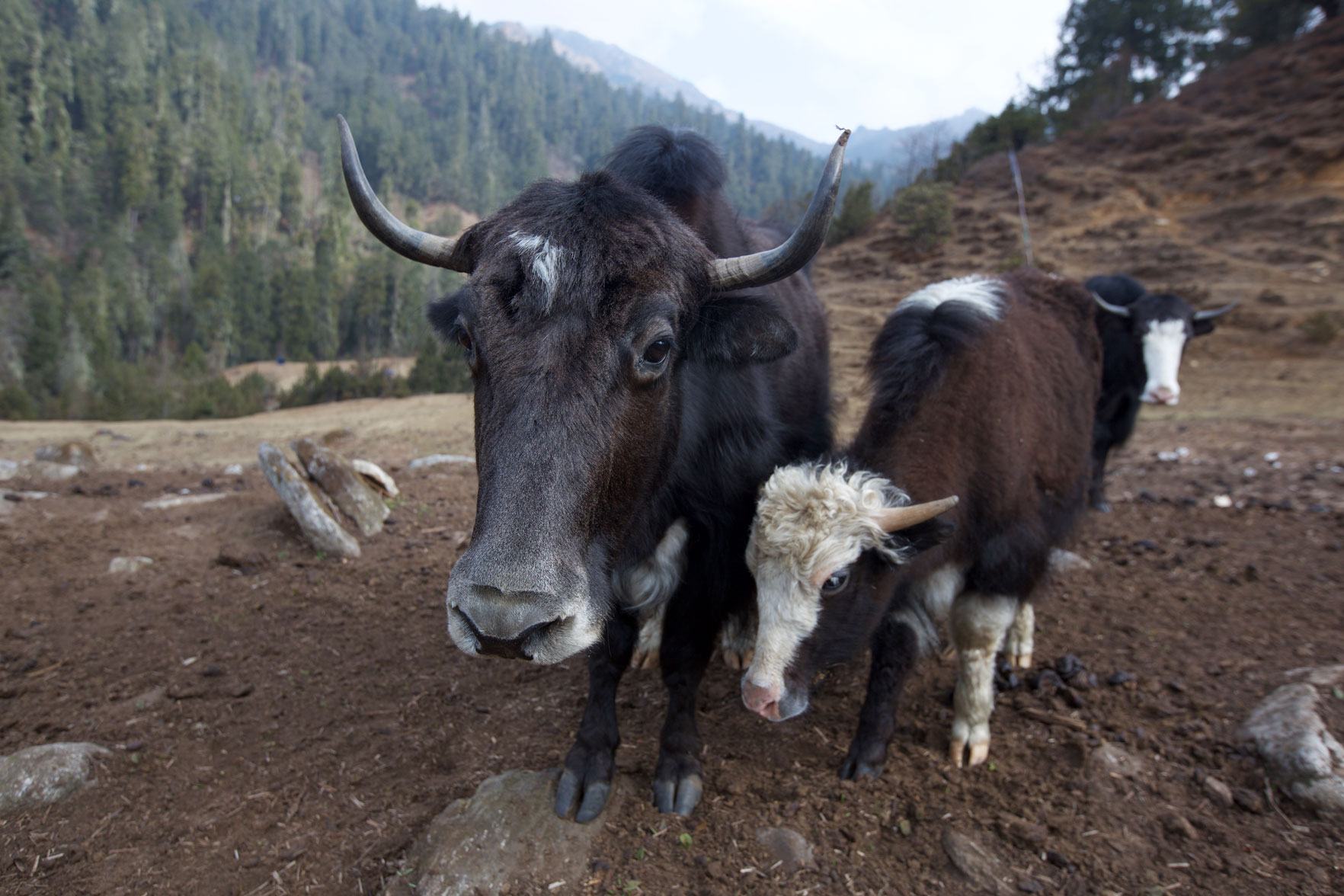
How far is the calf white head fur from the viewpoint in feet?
8.79

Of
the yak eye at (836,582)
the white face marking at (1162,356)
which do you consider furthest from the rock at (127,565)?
the white face marking at (1162,356)

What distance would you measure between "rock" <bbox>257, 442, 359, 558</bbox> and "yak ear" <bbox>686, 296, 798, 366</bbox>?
3658 millimetres

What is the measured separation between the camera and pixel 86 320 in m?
40.2

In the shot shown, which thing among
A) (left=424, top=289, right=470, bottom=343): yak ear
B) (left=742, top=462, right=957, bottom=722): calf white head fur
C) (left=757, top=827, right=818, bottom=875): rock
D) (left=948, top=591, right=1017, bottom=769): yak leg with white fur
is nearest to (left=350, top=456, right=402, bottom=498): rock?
(left=424, top=289, right=470, bottom=343): yak ear

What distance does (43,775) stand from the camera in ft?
9.21

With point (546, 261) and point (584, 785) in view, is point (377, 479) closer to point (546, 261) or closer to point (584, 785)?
point (584, 785)

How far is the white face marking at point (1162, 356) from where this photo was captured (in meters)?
7.72

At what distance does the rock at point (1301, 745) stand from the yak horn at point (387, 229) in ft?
12.5

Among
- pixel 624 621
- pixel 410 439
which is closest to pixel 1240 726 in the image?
pixel 624 621

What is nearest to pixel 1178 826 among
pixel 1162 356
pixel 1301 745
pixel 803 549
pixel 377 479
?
pixel 1301 745

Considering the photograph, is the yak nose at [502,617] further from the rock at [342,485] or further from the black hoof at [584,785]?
the rock at [342,485]

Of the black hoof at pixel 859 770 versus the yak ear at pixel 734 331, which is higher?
the yak ear at pixel 734 331

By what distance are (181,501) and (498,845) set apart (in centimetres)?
600

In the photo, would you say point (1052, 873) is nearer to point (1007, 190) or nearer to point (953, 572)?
point (953, 572)
